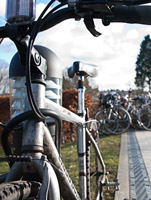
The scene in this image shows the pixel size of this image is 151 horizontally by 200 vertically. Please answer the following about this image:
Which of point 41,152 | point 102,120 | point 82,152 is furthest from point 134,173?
point 102,120

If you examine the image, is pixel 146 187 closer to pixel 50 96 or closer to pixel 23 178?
pixel 50 96

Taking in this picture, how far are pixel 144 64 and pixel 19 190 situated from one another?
42770mm

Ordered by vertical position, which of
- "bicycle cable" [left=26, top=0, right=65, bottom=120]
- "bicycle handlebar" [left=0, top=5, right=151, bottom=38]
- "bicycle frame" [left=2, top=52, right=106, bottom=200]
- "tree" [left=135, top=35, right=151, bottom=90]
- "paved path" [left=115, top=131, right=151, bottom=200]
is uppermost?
"tree" [left=135, top=35, right=151, bottom=90]

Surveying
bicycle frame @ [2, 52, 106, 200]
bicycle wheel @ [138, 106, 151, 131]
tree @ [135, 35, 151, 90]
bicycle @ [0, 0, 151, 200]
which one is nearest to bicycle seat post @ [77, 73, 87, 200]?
bicycle frame @ [2, 52, 106, 200]

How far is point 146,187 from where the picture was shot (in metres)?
3.25

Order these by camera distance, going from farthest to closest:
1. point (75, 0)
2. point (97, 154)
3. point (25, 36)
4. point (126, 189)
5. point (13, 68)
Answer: point (126, 189) < point (97, 154) < point (13, 68) < point (25, 36) < point (75, 0)

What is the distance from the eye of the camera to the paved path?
309cm

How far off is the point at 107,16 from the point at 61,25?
331 millimetres

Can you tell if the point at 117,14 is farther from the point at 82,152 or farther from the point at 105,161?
the point at 105,161

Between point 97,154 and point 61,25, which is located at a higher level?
point 61,25

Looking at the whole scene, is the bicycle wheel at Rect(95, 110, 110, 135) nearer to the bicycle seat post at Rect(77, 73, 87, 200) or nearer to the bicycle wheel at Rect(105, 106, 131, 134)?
the bicycle wheel at Rect(105, 106, 131, 134)

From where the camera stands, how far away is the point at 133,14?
114 cm

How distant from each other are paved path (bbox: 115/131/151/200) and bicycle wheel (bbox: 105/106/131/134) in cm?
263

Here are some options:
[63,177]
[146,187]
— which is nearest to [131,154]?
[146,187]
